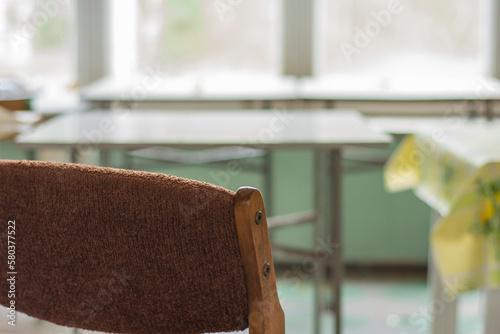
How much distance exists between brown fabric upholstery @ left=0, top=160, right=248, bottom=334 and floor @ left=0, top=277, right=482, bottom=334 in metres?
1.76

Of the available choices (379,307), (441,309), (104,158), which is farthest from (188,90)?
(441,309)

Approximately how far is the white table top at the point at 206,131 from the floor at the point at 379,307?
77 cm

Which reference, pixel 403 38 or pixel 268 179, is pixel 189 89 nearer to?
pixel 268 179

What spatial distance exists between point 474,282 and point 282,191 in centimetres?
182

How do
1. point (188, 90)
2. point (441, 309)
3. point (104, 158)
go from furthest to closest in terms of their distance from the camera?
point (188, 90) → point (104, 158) → point (441, 309)

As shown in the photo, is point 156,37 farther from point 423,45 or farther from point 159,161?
point 423,45

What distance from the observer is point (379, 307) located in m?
2.65

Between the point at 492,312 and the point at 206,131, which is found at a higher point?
the point at 206,131

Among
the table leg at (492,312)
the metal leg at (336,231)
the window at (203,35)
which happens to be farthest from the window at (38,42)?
the table leg at (492,312)

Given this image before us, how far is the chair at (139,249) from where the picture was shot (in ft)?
1.90

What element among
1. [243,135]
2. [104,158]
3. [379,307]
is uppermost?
[243,135]

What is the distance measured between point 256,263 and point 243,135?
4.20ft

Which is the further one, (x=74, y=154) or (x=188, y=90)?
(x=188, y=90)

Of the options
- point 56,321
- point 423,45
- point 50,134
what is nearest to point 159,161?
point 50,134
